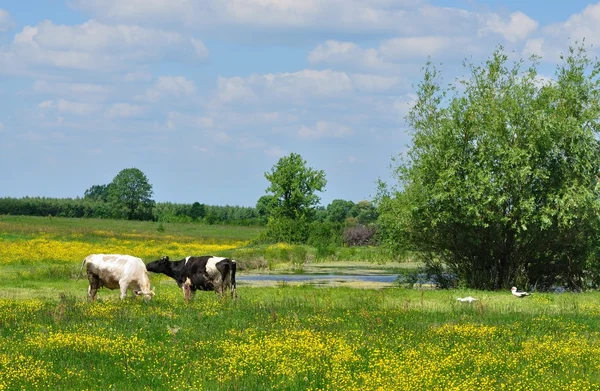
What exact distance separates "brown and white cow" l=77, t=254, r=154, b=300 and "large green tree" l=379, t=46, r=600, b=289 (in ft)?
44.2

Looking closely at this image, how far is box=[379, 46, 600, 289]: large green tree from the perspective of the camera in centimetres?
3409

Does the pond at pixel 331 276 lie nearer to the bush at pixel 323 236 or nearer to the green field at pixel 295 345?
the green field at pixel 295 345

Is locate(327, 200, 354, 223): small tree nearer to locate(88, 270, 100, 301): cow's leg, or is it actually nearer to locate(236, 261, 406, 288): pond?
locate(236, 261, 406, 288): pond

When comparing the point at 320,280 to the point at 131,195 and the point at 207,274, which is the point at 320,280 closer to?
the point at 207,274

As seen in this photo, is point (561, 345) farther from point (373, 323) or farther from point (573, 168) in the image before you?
point (573, 168)

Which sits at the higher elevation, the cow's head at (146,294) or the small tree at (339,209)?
the small tree at (339,209)

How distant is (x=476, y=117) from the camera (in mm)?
35531

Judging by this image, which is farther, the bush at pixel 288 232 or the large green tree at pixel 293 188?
the large green tree at pixel 293 188

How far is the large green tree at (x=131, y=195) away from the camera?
483 feet

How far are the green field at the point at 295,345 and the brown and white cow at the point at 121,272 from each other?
40.7 inches

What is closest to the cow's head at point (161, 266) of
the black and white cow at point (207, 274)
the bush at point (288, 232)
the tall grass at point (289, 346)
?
the black and white cow at point (207, 274)

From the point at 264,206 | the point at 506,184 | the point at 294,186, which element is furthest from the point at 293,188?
the point at 506,184

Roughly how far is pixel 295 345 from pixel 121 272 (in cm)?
1113

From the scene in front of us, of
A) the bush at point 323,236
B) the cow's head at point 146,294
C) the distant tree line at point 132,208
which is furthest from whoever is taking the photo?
the distant tree line at point 132,208
